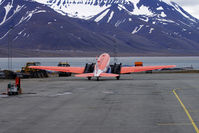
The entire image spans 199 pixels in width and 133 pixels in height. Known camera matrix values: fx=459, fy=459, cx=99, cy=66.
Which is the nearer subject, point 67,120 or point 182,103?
point 67,120

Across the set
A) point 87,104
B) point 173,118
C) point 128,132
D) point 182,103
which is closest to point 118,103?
point 87,104

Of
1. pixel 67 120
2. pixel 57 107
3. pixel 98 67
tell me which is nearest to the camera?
pixel 67 120

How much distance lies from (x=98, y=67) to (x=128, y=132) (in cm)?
4050

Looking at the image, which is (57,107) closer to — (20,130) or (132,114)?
(132,114)

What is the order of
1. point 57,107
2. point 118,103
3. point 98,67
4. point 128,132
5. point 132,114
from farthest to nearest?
point 98,67
point 118,103
point 57,107
point 132,114
point 128,132

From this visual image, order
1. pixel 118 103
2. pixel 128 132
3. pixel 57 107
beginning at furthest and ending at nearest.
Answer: pixel 118 103 → pixel 57 107 → pixel 128 132

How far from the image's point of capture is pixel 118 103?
28.1m

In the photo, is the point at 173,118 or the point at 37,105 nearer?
the point at 173,118

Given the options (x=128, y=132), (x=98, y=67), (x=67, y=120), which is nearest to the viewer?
(x=128, y=132)

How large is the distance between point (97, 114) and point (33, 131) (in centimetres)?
555

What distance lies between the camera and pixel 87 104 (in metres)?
27.7

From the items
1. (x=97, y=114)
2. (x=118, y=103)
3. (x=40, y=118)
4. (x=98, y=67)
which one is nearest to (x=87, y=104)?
(x=118, y=103)

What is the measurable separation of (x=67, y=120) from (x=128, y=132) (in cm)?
417

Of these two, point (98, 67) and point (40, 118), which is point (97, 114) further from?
point (98, 67)
